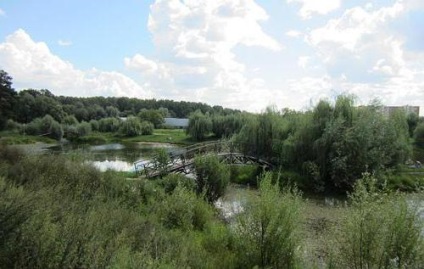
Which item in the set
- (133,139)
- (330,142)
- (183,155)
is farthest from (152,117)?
(330,142)

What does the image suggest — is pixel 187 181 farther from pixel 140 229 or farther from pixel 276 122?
pixel 276 122

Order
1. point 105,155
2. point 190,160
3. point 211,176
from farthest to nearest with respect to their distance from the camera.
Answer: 1. point 105,155
2. point 190,160
3. point 211,176

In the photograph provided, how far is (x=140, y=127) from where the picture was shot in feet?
356

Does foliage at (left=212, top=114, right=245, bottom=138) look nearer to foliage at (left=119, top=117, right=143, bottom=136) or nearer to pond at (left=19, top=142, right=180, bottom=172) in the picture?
pond at (left=19, top=142, right=180, bottom=172)

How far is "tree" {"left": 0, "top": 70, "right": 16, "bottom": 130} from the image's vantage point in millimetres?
78812

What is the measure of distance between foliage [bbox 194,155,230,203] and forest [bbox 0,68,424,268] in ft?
0.22

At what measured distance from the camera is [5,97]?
81000 millimetres

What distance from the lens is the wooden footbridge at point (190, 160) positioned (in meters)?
29.9

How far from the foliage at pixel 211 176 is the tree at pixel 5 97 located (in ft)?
220

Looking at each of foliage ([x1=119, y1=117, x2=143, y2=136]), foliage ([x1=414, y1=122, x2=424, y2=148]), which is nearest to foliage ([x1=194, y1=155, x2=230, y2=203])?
foliage ([x1=414, y1=122, x2=424, y2=148])

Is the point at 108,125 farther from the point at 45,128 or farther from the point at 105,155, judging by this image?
the point at 105,155

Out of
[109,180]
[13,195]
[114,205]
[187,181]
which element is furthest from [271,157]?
[13,195]

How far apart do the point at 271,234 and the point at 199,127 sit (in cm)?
7422

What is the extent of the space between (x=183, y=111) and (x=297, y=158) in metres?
163
